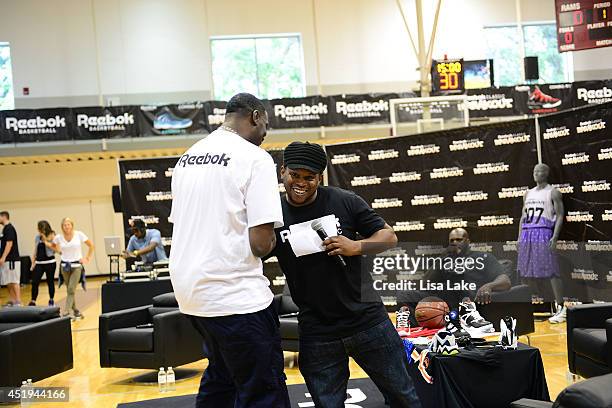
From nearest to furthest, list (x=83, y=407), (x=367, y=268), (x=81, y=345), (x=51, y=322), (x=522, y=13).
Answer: (x=367, y=268)
(x=83, y=407)
(x=51, y=322)
(x=81, y=345)
(x=522, y=13)

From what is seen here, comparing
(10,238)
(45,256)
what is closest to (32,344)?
(45,256)

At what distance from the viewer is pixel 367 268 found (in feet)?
11.6

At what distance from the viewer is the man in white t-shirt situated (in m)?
2.66

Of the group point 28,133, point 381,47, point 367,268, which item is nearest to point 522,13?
point 381,47

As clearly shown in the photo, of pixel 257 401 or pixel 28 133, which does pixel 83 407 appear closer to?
pixel 257 401

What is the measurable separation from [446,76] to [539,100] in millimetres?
5748

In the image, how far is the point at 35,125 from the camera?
58.5 ft

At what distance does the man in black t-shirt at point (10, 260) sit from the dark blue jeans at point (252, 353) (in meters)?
11.5

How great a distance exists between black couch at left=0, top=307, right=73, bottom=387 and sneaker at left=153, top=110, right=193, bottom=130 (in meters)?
11.4

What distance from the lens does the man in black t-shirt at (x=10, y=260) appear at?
13.3m

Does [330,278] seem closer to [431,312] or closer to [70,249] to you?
[431,312]

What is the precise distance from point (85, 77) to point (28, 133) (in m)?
3.05

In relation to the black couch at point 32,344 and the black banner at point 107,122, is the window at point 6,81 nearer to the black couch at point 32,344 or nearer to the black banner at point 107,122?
the black banner at point 107,122

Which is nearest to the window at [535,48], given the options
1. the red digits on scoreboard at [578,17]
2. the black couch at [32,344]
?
the red digits on scoreboard at [578,17]
